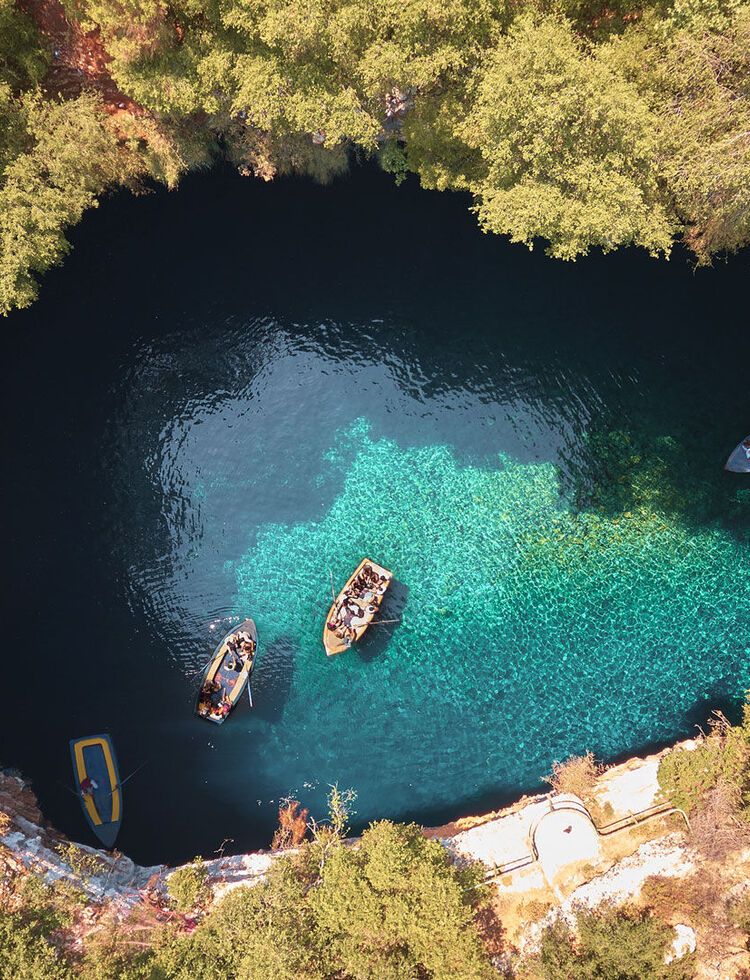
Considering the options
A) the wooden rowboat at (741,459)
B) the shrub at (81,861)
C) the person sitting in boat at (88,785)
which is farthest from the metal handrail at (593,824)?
the person sitting in boat at (88,785)

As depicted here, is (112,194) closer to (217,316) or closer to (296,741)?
(217,316)

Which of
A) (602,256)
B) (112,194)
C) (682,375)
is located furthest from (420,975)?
(112,194)

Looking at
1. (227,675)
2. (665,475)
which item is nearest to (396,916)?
(227,675)

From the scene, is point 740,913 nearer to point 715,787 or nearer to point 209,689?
point 715,787

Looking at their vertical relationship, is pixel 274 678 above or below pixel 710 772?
above

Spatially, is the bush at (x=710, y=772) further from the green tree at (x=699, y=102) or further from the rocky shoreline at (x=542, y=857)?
the green tree at (x=699, y=102)
